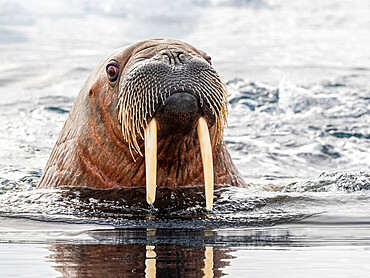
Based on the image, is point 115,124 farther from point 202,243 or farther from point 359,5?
point 359,5

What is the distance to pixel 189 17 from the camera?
40000 mm

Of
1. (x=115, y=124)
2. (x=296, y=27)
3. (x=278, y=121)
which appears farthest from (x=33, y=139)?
(x=296, y=27)

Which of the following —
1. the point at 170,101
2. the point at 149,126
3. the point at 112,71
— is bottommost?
the point at 149,126

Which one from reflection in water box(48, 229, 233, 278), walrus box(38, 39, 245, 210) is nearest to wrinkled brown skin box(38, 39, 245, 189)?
walrus box(38, 39, 245, 210)

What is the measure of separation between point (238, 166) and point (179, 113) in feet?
22.4

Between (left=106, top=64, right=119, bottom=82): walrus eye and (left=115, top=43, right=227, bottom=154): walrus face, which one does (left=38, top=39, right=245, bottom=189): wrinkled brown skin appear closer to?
(left=106, top=64, right=119, bottom=82): walrus eye

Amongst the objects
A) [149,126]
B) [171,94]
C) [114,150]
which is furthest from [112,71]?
[171,94]

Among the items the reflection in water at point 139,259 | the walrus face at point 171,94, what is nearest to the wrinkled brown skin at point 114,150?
the walrus face at point 171,94

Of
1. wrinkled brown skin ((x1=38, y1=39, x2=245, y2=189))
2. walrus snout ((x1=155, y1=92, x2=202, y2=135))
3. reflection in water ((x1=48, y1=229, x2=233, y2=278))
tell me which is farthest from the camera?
wrinkled brown skin ((x1=38, y1=39, x2=245, y2=189))

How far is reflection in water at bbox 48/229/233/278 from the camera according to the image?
3.61 m

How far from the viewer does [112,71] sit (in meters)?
6.39

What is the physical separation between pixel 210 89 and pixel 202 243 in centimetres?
152

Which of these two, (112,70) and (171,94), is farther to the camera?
(112,70)

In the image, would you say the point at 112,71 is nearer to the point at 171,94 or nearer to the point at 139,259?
the point at 171,94
